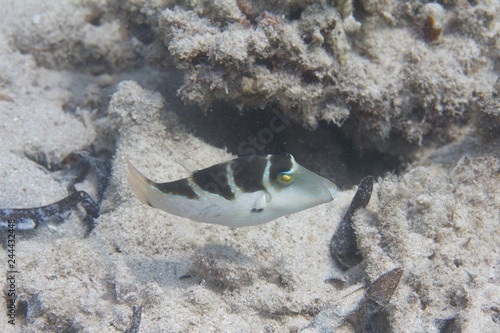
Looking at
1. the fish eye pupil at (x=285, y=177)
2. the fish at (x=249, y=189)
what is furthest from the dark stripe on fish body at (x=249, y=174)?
the fish eye pupil at (x=285, y=177)

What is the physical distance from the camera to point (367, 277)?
2.99m

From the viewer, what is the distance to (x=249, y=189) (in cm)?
256

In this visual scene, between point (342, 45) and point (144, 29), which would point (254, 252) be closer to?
point (342, 45)

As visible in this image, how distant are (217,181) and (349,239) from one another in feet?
6.08

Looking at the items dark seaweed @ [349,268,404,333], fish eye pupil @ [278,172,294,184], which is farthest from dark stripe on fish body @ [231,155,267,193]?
dark seaweed @ [349,268,404,333]

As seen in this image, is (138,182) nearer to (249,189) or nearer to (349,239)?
Answer: (249,189)

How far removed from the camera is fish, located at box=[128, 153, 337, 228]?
2529mm

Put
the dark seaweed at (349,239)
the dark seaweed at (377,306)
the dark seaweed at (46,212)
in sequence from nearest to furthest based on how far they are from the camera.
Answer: the dark seaweed at (377,306), the dark seaweed at (349,239), the dark seaweed at (46,212)

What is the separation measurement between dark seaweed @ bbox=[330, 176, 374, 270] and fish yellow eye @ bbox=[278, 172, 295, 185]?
1275mm

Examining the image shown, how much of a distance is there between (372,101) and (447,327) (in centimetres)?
291

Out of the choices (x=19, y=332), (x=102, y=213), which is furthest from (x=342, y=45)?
(x=19, y=332)

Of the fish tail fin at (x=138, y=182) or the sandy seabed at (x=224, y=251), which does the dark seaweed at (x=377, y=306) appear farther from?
the fish tail fin at (x=138, y=182)

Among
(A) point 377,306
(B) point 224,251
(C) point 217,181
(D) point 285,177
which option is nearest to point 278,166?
Answer: (D) point 285,177

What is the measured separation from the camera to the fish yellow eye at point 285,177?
2502 mm
